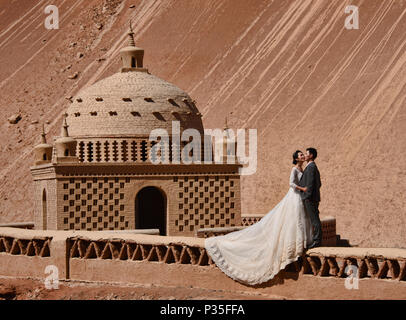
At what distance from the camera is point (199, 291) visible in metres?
13.0

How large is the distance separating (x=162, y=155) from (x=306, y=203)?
37.6ft

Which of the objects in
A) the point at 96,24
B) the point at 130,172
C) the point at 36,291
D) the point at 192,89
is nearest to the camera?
the point at 36,291

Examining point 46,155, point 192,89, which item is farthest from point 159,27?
point 46,155

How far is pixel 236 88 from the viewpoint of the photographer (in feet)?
153

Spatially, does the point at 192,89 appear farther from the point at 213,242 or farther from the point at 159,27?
the point at 213,242

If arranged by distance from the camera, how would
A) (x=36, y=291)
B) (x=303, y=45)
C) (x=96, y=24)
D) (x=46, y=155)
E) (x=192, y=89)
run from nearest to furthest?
(x=36, y=291)
(x=46, y=155)
(x=303, y=45)
(x=192, y=89)
(x=96, y=24)

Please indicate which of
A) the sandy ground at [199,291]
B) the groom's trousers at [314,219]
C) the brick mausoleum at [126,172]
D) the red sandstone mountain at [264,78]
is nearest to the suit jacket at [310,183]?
the groom's trousers at [314,219]

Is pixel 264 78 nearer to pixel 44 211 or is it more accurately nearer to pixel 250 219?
pixel 250 219

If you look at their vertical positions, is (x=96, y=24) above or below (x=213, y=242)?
above

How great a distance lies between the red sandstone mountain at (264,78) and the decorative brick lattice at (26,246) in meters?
17.6

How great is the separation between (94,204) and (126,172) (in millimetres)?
1302

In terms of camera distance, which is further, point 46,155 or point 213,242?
point 46,155

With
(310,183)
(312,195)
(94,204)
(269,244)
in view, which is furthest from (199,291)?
(94,204)

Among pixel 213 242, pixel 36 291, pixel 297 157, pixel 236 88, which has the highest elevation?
pixel 236 88
